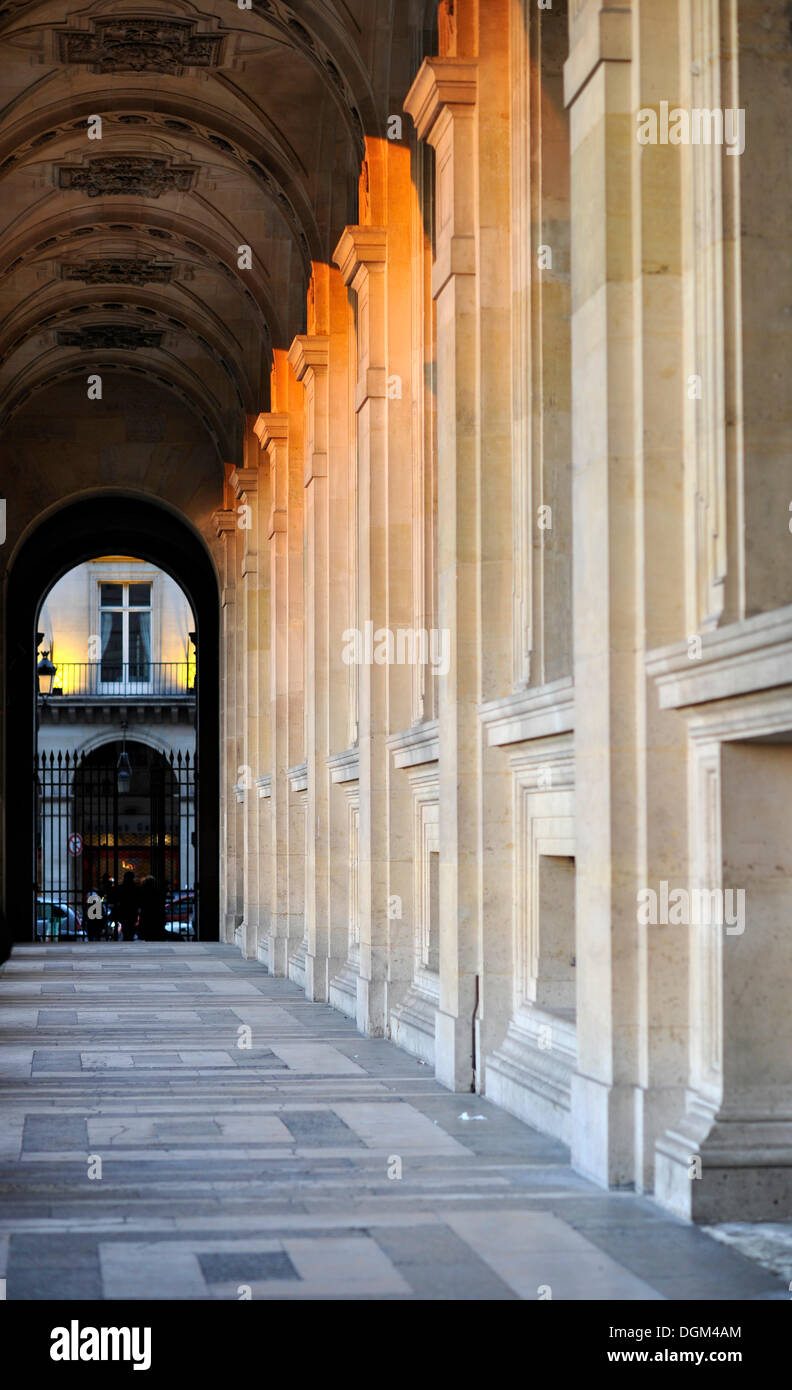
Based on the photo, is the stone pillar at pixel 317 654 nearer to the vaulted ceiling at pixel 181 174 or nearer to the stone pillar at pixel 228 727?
the vaulted ceiling at pixel 181 174

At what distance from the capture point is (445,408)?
1238cm

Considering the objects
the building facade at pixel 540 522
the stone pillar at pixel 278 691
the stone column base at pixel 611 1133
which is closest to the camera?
the building facade at pixel 540 522

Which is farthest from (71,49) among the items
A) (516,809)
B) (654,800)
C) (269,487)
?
(654,800)

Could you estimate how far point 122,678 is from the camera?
59188 mm

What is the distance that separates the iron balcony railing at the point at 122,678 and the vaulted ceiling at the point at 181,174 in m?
26.2

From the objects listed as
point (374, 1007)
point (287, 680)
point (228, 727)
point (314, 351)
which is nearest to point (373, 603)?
point (374, 1007)

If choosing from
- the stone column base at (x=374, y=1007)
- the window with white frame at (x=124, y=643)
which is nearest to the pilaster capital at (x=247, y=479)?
the stone column base at (x=374, y=1007)

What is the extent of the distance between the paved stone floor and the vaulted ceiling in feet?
28.7

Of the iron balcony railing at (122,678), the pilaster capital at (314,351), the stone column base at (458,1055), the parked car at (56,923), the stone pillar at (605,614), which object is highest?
the pilaster capital at (314,351)

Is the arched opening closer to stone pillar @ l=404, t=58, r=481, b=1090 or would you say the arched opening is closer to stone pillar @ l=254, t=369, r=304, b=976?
stone pillar @ l=254, t=369, r=304, b=976

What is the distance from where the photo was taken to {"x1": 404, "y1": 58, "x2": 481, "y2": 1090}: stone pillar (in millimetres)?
11781

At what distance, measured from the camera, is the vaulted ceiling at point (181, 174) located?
61.6ft
